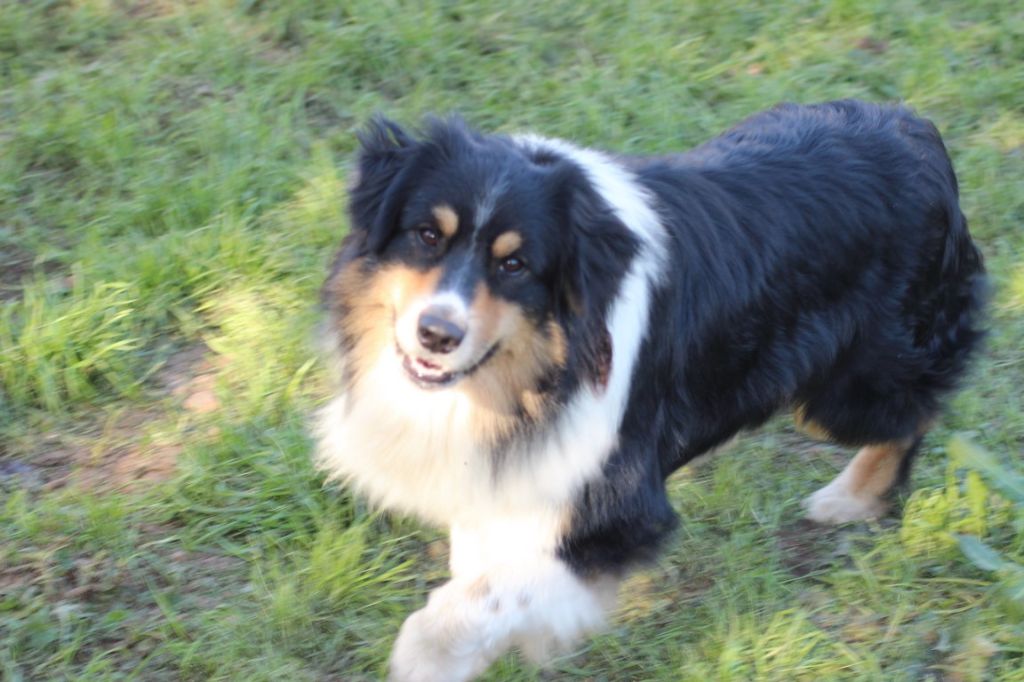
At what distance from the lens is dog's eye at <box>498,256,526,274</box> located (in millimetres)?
2811

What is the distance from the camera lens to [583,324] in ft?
9.39

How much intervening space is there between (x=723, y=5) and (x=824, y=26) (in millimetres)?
547

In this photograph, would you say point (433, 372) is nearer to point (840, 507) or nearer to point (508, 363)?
point (508, 363)

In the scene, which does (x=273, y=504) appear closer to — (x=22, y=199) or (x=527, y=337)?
(x=527, y=337)

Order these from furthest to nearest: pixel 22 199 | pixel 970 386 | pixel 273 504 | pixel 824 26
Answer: pixel 824 26, pixel 22 199, pixel 970 386, pixel 273 504

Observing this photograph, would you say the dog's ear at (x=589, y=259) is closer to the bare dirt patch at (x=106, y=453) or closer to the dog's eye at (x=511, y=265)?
the dog's eye at (x=511, y=265)

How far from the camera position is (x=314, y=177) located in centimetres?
504

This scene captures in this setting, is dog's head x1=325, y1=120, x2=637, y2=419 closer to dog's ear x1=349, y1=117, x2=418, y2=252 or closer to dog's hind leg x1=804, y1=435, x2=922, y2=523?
dog's ear x1=349, y1=117, x2=418, y2=252

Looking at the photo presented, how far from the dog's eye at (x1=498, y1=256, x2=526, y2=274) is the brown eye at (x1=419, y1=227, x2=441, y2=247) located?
0.54 ft

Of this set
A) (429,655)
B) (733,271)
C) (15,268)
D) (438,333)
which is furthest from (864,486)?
(15,268)

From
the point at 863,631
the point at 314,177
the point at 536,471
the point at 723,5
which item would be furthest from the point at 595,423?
the point at 723,5

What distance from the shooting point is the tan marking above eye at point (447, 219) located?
2.80 meters

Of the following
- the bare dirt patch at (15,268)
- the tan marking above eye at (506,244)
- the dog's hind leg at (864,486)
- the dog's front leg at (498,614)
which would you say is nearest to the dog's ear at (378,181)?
the tan marking above eye at (506,244)

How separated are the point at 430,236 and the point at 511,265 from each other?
21 centimetres
